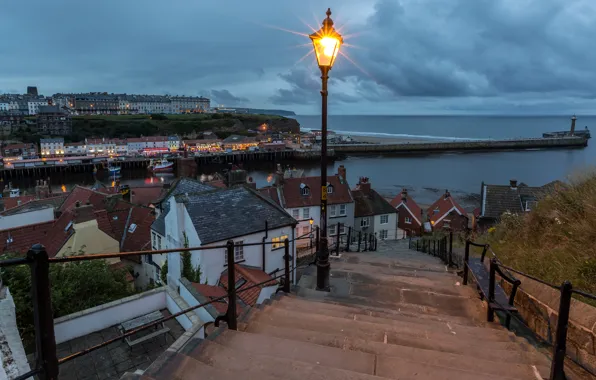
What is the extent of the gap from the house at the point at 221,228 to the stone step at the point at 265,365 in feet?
40.7

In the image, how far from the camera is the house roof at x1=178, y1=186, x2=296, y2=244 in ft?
52.8

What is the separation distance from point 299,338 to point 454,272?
6.72 meters

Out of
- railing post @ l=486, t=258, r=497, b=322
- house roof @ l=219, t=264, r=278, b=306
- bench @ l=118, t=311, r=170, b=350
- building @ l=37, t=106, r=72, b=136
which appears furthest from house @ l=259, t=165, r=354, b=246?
building @ l=37, t=106, r=72, b=136

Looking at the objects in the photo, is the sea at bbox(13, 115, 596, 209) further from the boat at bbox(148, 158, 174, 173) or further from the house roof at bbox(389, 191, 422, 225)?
the house roof at bbox(389, 191, 422, 225)

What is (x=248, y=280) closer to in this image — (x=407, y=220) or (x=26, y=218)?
(x=26, y=218)

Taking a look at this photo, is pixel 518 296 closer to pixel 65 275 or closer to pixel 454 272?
pixel 454 272

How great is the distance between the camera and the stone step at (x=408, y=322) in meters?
4.46

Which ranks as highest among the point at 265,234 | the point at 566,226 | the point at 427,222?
the point at 566,226

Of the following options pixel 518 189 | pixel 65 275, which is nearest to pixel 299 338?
pixel 65 275

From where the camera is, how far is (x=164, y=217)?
1830cm

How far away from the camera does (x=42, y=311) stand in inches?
75.9

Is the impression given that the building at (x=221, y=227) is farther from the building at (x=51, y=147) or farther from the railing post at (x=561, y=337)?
the building at (x=51, y=147)

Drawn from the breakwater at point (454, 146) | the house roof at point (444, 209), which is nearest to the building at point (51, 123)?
the breakwater at point (454, 146)

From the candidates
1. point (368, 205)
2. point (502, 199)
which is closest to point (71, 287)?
point (368, 205)
